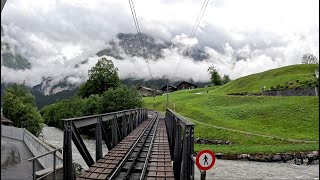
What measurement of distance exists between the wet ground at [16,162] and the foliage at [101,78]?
39796 millimetres

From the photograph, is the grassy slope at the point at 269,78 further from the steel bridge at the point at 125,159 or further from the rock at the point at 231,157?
the steel bridge at the point at 125,159

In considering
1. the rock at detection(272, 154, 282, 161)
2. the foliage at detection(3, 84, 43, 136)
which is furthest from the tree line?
the rock at detection(272, 154, 282, 161)

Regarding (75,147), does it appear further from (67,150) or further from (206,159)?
(206,159)

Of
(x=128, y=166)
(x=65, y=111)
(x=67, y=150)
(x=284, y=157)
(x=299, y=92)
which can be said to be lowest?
(x=284, y=157)

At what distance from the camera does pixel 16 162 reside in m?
33.3

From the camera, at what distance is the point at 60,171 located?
36.0ft

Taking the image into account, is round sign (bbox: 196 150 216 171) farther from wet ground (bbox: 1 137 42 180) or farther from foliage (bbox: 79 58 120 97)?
foliage (bbox: 79 58 120 97)

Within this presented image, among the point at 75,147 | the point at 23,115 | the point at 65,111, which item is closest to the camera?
the point at 75,147

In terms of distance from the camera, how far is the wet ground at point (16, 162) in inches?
1080

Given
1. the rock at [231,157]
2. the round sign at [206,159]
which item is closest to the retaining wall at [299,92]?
the rock at [231,157]

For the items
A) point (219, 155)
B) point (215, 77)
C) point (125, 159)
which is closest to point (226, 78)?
point (215, 77)

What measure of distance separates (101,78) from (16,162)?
55.0 metres

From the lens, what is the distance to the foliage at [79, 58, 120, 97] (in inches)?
3430

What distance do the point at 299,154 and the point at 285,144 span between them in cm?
572
